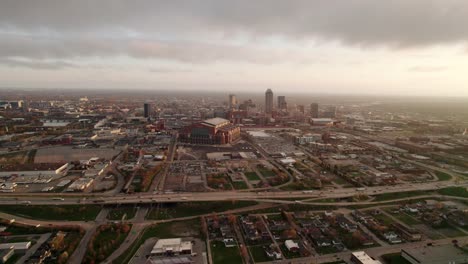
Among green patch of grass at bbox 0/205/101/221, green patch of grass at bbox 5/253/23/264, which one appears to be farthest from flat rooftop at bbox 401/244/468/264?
green patch of grass at bbox 5/253/23/264

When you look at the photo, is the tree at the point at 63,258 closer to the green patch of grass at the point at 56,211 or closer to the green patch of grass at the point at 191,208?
the green patch of grass at the point at 56,211

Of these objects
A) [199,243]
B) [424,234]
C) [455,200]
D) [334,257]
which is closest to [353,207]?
[424,234]

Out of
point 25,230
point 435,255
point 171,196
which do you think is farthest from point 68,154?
point 435,255

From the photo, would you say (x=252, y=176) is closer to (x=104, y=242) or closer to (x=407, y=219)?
(x=407, y=219)

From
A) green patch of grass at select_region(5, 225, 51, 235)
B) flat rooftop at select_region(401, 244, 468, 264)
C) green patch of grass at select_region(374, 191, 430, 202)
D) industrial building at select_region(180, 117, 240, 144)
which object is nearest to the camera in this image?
flat rooftop at select_region(401, 244, 468, 264)

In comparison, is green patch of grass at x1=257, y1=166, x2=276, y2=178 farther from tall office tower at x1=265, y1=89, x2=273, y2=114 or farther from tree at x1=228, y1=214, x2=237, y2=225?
tall office tower at x1=265, y1=89, x2=273, y2=114

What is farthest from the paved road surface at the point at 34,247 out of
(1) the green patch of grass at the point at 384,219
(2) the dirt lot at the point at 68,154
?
(1) the green patch of grass at the point at 384,219
